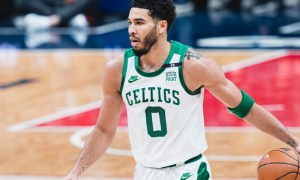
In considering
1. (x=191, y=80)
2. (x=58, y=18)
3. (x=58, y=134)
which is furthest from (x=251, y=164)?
(x=58, y=18)

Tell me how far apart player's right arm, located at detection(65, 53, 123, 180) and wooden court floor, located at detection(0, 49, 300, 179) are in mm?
2495

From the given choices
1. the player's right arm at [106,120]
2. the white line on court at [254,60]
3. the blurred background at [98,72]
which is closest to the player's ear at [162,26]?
the player's right arm at [106,120]

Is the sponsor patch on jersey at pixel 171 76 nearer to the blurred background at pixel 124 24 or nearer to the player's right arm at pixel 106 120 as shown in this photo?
the player's right arm at pixel 106 120

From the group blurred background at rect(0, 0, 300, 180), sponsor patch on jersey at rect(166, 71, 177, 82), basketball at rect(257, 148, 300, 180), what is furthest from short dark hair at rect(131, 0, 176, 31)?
blurred background at rect(0, 0, 300, 180)

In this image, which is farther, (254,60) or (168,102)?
(254,60)

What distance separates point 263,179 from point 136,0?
1.34m

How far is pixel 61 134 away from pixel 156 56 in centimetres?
477

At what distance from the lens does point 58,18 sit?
19.0 meters

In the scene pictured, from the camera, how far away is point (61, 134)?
30.1 feet

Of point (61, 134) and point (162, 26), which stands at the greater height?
point (162, 26)

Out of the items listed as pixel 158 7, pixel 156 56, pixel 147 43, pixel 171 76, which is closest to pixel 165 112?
pixel 171 76

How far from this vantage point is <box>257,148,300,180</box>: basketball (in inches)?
185

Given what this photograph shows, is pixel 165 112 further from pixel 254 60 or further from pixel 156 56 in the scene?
pixel 254 60

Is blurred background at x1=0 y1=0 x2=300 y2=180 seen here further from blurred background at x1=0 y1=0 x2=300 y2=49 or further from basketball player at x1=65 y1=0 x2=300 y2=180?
basketball player at x1=65 y1=0 x2=300 y2=180
